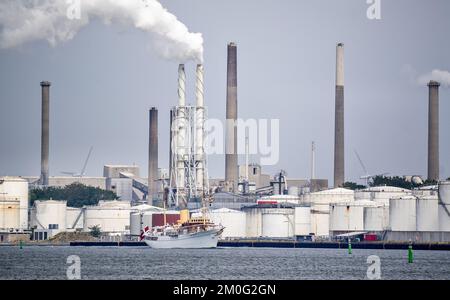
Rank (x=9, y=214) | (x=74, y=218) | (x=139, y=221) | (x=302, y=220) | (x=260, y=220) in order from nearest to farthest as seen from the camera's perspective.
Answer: (x=260, y=220)
(x=302, y=220)
(x=9, y=214)
(x=139, y=221)
(x=74, y=218)

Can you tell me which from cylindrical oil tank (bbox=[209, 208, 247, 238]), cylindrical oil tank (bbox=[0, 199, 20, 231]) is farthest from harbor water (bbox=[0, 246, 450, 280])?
cylindrical oil tank (bbox=[0, 199, 20, 231])

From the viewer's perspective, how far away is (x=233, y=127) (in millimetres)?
185250

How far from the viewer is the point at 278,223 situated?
170 meters

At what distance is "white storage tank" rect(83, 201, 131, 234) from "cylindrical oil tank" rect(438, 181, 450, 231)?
178 ft

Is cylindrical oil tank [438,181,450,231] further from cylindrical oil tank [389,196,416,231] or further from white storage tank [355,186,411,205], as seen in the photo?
white storage tank [355,186,411,205]

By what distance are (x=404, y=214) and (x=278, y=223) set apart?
68.3 ft

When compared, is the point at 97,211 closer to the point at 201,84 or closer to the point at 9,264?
the point at 201,84

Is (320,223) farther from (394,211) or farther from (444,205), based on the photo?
(444,205)

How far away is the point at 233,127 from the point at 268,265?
86.5 meters

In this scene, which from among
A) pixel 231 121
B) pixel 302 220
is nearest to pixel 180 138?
pixel 231 121

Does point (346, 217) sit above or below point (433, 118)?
below

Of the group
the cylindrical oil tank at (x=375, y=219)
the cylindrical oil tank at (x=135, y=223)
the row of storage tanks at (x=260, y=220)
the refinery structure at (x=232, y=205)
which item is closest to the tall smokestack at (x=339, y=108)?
the refinery structure at (x=232, y=205)
